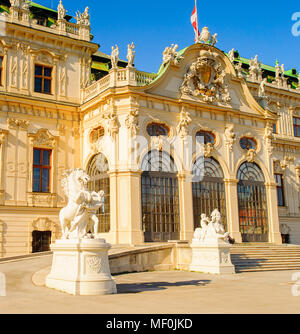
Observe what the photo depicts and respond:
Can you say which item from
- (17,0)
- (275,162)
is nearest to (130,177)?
(17,0)

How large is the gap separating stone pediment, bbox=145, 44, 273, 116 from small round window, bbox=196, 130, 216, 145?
1882 millimetres

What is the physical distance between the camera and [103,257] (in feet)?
38.5

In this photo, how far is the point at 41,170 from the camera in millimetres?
25641

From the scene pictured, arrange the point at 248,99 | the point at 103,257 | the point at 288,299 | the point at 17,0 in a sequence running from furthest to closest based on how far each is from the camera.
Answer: the point at 248,99 < the point at 17,0 < the point at 103,257 < the point at 288,299

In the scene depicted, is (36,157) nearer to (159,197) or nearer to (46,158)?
(46,158)

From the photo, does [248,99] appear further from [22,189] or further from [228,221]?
[22,189]

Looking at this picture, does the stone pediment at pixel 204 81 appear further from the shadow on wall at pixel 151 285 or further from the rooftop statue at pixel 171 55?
the shadow on wall at pixel 151 285

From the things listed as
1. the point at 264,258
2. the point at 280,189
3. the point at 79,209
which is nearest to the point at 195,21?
the point at 280,189

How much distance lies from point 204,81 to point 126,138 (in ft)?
23.9

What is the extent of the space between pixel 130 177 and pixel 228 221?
735 cm

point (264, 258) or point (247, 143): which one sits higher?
point (247, 143)

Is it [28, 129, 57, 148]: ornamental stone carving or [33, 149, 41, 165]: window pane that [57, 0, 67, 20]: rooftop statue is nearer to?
[28, 129, 57, 148]: ornamental stone carving

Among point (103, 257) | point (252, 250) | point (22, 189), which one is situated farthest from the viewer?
point (22, 189)

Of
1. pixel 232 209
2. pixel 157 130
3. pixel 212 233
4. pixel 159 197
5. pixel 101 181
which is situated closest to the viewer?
pixel 212 233
